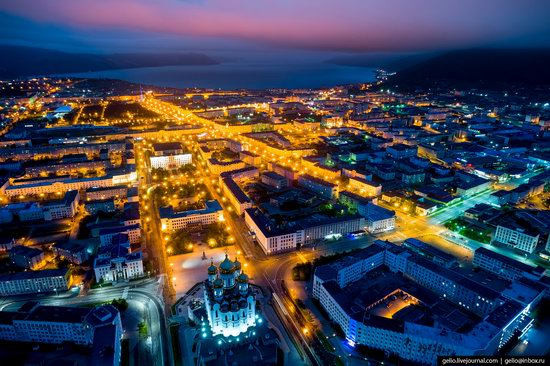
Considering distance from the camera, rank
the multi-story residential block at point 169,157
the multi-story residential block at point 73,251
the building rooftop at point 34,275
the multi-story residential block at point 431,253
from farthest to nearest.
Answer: the multi-story residential block at point 169,157
the multi-story residential block at point 73,251
the multi-story residential block at point 431,253
the building rooftop at point 34,275

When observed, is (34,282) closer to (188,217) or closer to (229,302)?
(188,217)

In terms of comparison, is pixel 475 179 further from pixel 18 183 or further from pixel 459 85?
pixel 459 85

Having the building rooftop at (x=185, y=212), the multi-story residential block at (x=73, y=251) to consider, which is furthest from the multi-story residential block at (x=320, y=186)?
the multi-story residential block at (x=73, y=251)

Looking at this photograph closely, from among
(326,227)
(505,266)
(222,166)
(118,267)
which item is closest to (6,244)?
(118,267)

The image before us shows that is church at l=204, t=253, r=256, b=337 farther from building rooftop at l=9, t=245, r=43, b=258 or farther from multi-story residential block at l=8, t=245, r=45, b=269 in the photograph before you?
building rooftop at l=9, t=245, r=43, b=258

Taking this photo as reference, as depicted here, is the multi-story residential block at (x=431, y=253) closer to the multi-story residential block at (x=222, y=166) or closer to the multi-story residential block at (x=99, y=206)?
the multi-story residential block at (x=222, y=166)

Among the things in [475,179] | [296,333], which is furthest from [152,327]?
[475,179]
